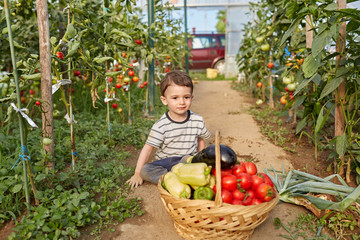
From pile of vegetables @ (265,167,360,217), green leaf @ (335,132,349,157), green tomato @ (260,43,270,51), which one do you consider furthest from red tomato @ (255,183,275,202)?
green tomato @ (260,43,270,51)

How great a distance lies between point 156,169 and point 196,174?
74 cm

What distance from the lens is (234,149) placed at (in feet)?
10.6

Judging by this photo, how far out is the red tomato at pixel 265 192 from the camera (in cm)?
164

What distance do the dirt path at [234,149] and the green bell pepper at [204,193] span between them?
349 millimetres

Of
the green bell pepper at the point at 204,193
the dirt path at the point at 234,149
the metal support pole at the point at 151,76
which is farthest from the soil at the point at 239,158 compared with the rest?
the metal support pole at the point at 151,76

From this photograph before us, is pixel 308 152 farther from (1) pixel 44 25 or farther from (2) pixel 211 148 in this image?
(1) pixel 44 25

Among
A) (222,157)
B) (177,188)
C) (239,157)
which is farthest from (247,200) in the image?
(239,157)

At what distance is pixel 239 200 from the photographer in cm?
166

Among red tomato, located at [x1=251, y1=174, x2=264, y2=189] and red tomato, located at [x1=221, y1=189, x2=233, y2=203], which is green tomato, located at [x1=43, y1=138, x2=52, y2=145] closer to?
red tomato, located at [x1=221, y1=189, x2=233, y2=203]

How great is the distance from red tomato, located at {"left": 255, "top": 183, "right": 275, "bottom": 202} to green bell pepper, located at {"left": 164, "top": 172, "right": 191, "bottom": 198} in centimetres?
39

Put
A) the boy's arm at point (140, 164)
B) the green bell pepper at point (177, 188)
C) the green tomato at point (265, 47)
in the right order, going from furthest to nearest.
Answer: the green tomato at point (265, 47), the boy's arm at point (140, 164), the green bell pepper at point (177, 188)

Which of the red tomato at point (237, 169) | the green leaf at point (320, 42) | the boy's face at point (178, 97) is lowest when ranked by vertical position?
the red tomato at point (237, 169)

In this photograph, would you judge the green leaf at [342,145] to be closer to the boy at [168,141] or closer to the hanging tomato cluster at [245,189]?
the hanging tomato cluster at [245,189]

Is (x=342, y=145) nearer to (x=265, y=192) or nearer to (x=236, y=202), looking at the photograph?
(x=265, y=192)
